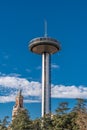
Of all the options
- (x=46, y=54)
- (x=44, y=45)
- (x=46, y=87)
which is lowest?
(x=46, y=87)

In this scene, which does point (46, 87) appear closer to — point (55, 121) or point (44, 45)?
point (44, 45)

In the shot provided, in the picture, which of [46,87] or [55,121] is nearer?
[55,121]

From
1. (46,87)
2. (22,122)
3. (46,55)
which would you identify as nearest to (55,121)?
(22,122)

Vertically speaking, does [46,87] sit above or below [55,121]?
above

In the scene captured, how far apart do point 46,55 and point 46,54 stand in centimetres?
46

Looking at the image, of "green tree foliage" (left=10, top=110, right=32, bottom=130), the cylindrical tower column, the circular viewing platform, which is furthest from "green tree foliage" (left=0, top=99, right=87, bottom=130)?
the circular viewing platform

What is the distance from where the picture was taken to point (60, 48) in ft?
366

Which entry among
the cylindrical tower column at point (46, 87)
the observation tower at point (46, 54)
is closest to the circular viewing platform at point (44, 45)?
the observation tower at point (46, 54)

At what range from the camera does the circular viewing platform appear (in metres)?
107

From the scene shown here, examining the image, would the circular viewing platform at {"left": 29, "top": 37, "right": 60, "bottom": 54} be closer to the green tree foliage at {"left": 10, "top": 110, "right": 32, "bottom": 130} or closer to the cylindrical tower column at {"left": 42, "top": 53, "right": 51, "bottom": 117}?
the cylindrical tower column at {"left": 42, "top": 53, "right": 51, "bottom": 117}

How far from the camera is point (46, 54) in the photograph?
110750mm

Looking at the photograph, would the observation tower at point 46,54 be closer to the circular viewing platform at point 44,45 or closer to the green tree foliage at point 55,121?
the circular viewing platform at point 44,45

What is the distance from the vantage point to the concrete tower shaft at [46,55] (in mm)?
103250

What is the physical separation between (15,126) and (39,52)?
5990 centimetres
